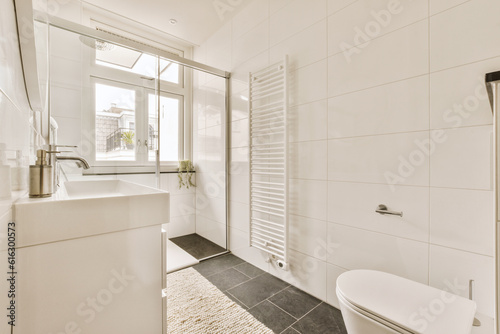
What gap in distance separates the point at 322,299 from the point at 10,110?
1.90m

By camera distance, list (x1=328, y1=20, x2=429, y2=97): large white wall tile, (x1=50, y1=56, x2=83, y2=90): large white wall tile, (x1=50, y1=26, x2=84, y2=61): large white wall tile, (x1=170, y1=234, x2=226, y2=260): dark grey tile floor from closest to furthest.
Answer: (x1=328, y1=20, x2=429, y2=97): large white wall tile < (x1=50, y1=26, x2=84, y2=61): large white wall tile < (x1=50, y1=56, x2=83, y2=90): large white wall tile < (x1=170, y1=234, x2=226, y2=260): dark grey tile floor

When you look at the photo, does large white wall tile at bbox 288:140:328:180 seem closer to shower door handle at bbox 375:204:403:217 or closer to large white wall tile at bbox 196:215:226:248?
shower door handle at bbox 375:204:403:217

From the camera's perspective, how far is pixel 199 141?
3080mm

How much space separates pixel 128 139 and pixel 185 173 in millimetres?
965

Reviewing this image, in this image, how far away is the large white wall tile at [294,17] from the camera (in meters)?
1.66

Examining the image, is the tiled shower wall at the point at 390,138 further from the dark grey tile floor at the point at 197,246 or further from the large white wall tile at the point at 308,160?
the dark grey tile floor at the point at 197,246

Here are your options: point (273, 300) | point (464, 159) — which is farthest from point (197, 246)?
point (464, 159)

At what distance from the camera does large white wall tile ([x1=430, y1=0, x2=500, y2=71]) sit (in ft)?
3.32

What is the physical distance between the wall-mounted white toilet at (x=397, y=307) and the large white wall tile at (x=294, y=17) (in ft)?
5.66

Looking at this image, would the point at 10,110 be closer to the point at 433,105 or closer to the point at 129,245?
the point at 129,245

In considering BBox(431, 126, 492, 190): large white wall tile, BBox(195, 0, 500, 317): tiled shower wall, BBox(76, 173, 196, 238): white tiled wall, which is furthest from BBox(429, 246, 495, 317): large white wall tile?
BBox(76, 173, 196, 238): white tiled wall

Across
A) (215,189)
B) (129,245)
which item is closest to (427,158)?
(129,245)

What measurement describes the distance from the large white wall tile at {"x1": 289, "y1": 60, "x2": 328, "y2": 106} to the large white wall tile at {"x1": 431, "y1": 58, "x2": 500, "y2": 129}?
65cm

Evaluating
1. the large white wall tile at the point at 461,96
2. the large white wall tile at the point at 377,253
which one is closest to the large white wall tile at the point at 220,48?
the large white wall tile at the point at 461,96
